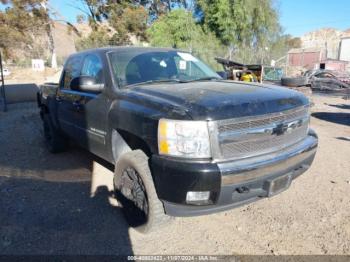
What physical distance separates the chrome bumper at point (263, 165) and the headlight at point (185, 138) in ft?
0.72

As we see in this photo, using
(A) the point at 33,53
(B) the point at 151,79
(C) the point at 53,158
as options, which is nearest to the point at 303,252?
(B) the point at 151,79

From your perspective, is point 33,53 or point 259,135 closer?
point 259,135

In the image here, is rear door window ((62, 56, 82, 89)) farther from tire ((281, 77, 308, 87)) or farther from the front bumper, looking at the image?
tire ((281, 77, 308, 87))

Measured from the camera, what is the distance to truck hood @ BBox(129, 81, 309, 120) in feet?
8.72

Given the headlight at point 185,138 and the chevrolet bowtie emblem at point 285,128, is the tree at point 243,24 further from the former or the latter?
the headlight at point 185,138

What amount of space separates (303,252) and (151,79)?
245cm

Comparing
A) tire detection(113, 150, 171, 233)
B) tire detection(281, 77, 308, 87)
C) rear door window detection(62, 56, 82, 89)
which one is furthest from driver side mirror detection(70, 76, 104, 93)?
tire detection(281, 77, 308, 87)

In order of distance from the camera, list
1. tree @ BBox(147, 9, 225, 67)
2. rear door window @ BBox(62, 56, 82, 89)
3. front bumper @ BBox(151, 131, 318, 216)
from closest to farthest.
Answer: front bumper @ BBox(151, 131, 318, 216), rear door window @ BBox(62, 56, 82, 89), tree @ BBox(147, 9, 225, 67)

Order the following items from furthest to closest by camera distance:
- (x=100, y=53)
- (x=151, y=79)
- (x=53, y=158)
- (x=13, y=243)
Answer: (x=53, y=158)
(x=100, y=53)
(x=151, y=79)
(x=13, y=243)

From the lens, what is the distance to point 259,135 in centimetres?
284

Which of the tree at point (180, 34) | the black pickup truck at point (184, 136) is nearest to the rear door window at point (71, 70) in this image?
the black pickup truck at point (184, 136)

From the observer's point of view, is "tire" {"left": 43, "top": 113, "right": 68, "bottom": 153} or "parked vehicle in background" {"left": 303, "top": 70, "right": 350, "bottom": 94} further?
"parked vehicle in background" {"left": 303, "top": 70, "right": 350, "bottom": 94}

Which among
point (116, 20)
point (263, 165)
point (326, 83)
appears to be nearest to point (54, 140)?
point (263, 165)

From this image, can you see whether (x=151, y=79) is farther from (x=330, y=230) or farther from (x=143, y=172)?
(x=330, y=230)
